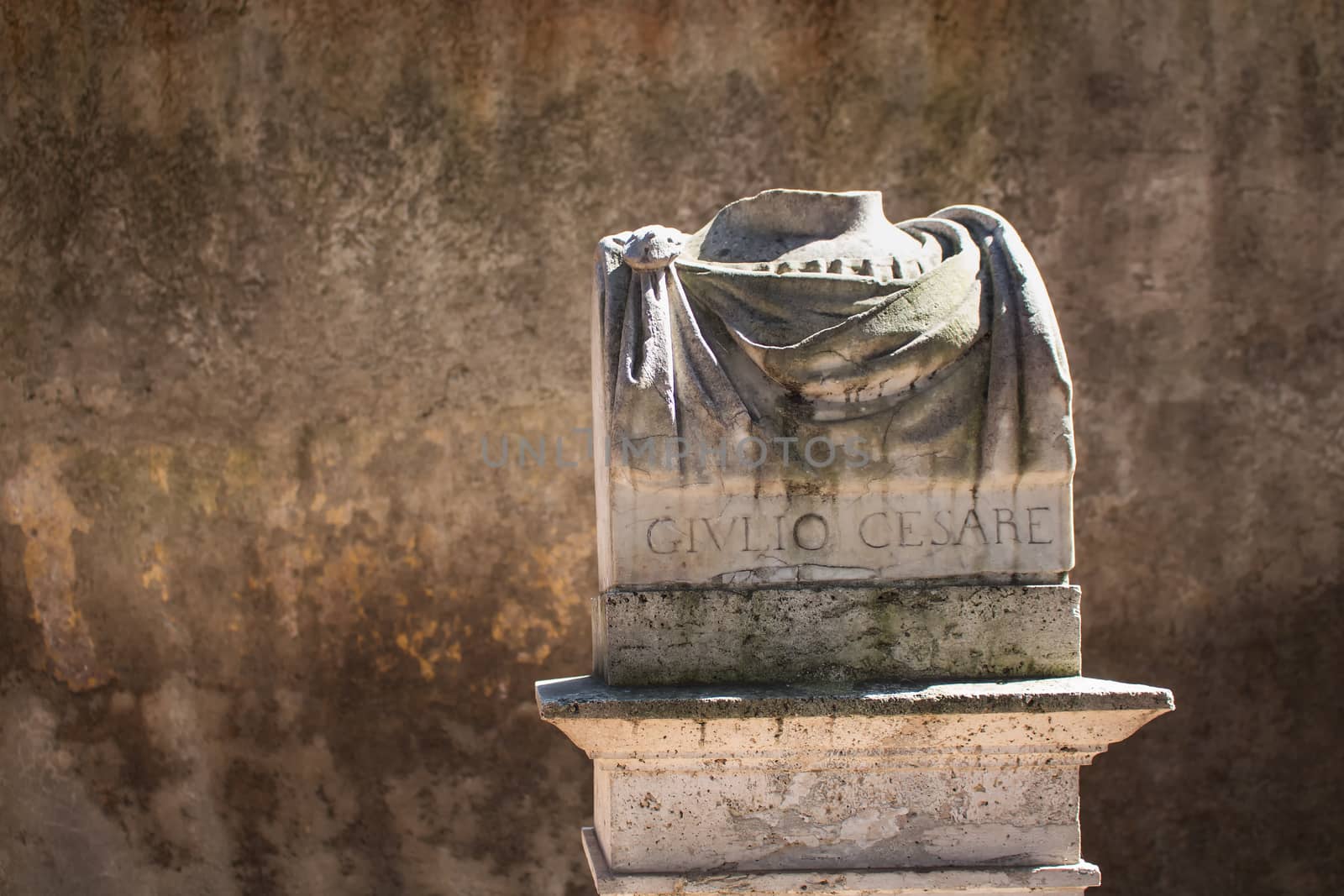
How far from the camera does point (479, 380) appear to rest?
21.8 ft

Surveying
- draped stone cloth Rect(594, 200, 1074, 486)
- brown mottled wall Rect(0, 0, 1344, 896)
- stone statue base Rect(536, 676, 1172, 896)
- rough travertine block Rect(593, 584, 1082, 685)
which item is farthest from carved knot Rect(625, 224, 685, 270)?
brown mottled wall Rect(0, 0, 1344, 896)

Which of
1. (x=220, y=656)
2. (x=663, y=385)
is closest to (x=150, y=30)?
(x=220, y=656)

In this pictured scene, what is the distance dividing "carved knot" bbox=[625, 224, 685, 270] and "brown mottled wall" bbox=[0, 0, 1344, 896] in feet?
10.8

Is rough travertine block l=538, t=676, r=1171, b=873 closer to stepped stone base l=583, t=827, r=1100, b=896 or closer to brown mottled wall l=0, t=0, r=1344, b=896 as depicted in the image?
stepped stone base l=583, t=827, r=1100, b=896

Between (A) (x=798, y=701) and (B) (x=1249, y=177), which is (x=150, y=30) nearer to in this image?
(B) (x=1249, y=177)

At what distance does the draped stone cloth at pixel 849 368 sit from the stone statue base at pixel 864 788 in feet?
1.53

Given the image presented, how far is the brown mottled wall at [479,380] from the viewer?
6.40 meters

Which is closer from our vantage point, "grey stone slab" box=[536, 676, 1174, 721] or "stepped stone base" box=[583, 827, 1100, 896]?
"grey stone slab" box=[536, 676, 1174, 721]

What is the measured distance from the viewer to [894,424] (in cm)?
Answer: 319

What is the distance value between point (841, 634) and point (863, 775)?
0.28m

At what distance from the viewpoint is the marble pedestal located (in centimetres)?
311

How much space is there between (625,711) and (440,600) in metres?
3.70

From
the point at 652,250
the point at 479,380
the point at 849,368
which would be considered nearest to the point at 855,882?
the point at 849,368

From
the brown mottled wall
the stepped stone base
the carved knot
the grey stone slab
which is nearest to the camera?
the grey stone slab
